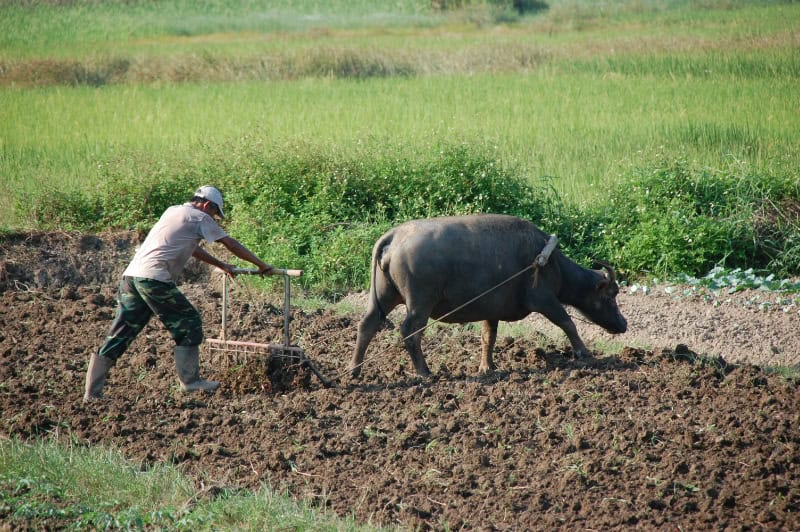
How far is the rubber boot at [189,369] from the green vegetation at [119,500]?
3.93ft

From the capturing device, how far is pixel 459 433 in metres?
6.41

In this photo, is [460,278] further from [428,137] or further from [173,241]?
[428,137]

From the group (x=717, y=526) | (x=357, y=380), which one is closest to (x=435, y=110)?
(x=357, y=380)

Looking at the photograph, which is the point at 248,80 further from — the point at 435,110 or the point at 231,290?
the point at 231,290

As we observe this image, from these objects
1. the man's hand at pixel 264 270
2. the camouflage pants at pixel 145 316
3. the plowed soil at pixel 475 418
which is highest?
the man's hand at pixel 264 270

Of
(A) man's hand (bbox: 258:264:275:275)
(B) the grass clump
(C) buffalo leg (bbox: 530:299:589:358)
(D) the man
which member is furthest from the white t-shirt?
(B) the grass clump

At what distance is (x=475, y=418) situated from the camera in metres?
6.61

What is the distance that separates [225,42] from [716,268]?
2194 cm

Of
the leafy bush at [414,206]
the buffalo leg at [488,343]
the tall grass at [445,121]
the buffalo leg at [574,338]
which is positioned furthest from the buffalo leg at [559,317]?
the tall grass at [445,121]

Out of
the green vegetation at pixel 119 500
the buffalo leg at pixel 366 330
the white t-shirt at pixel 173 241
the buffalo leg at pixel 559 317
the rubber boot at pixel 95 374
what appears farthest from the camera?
the buffalo leg at pixel 559 317

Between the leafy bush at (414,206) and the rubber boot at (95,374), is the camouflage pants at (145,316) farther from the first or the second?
the leafy bush at (414,206)

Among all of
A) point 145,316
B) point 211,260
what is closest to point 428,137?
point 211,260

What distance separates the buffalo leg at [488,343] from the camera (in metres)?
7.71

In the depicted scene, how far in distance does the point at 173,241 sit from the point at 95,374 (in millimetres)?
1171
